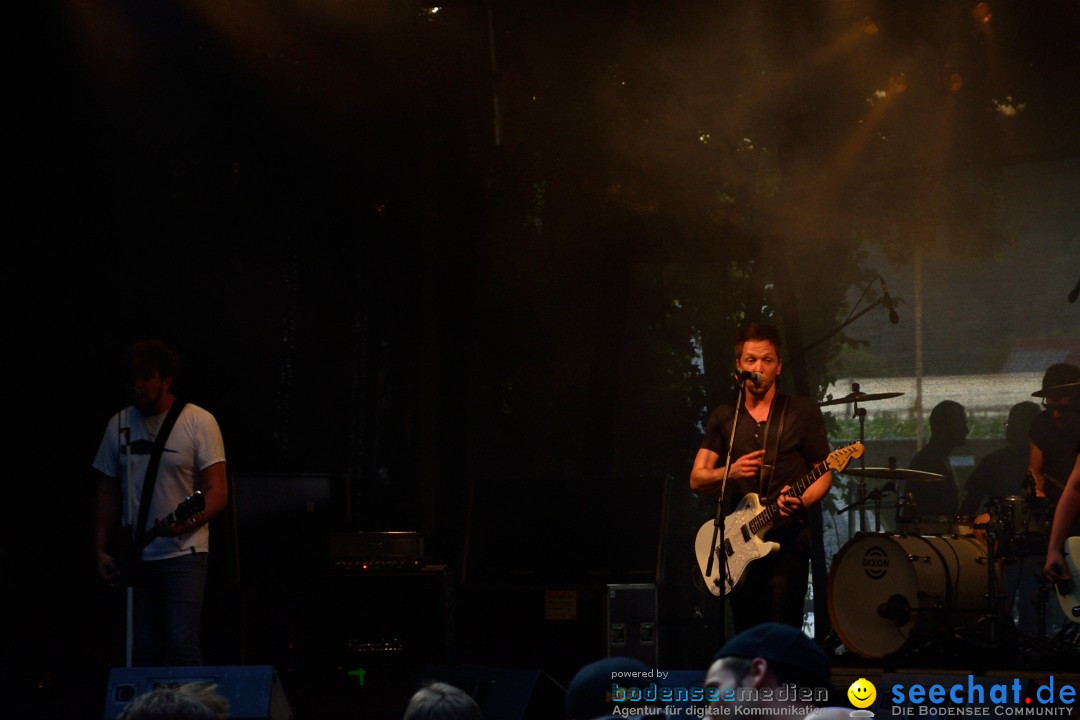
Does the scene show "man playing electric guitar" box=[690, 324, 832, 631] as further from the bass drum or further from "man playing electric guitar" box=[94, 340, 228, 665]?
"man playing electric guitar" box=[94, 340, 228, 665]

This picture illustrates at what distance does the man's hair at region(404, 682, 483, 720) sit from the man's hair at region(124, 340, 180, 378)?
118 inches

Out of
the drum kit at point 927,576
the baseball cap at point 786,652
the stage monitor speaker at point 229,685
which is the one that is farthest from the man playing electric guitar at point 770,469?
the baseball cap at point 786,652

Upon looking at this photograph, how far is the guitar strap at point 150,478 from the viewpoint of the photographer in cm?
538

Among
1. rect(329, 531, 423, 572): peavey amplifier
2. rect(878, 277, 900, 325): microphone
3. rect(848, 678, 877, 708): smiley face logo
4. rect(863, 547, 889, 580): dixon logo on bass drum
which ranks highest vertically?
rect(878, 277, 900, 325): microphone

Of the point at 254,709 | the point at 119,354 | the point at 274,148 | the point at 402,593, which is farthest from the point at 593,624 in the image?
the point at 274,148

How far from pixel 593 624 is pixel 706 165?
337 cm

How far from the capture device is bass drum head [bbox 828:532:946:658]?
20.9 feet

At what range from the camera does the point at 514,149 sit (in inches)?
318

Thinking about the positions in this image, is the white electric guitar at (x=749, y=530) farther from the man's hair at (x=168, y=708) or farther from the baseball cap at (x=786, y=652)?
the man's hair at (x=168, y=708)

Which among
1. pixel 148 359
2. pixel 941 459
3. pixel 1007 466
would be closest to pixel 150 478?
pixel 148 359

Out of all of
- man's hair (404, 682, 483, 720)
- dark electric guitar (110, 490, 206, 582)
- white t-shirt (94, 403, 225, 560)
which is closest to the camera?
man's hair (404, 682, 483, 720)

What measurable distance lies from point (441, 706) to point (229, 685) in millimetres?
1417

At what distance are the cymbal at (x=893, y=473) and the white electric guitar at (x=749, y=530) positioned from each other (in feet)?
5.10

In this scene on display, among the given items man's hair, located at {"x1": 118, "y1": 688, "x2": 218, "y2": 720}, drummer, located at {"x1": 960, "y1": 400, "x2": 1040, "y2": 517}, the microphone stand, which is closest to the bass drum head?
drummer, located at {"x1": 960, "y1": 400, "x2": 1040, "y2": 517}
